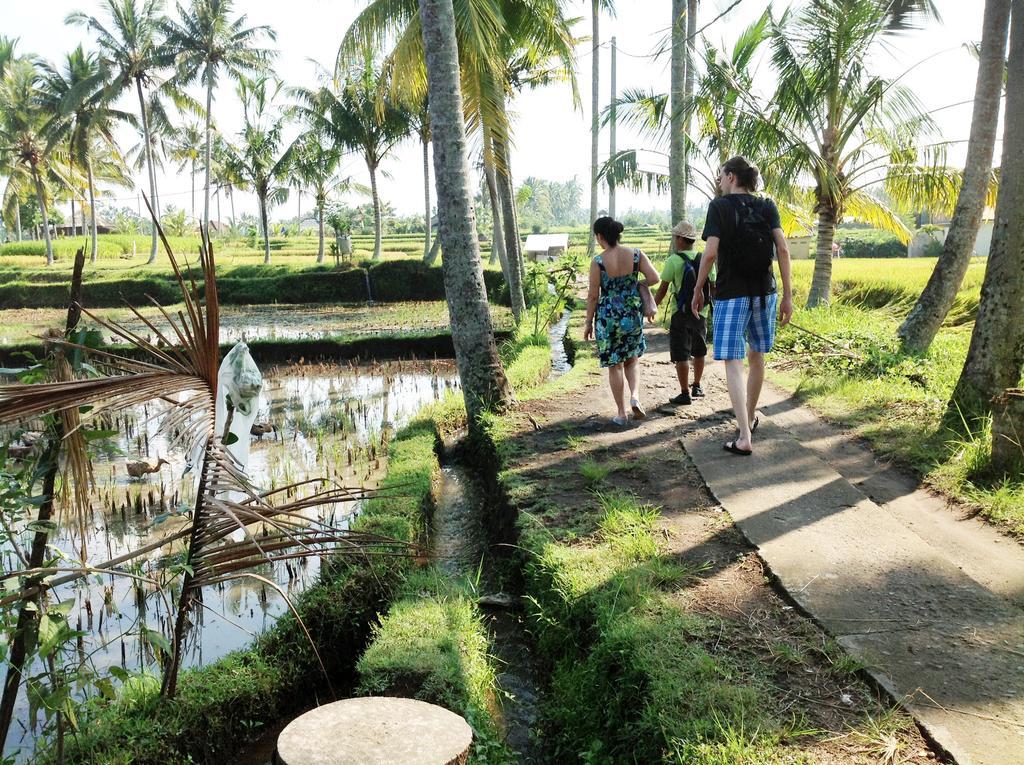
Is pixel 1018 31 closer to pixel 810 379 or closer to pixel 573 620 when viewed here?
pixel 810 379

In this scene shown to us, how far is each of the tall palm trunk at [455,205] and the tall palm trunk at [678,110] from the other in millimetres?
4705

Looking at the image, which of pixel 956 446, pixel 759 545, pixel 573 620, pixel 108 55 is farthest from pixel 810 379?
pixel 108 55

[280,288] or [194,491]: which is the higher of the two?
[280,288]

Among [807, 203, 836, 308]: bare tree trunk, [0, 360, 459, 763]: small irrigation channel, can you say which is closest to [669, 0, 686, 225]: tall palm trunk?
[807, 203, 836, 308]: bare tree trunk

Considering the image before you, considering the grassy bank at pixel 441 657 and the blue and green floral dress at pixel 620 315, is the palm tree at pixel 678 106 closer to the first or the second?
the blue and green floral dress at pixel 620 315

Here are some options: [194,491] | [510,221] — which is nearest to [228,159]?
[510,221]

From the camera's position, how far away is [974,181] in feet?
22.9

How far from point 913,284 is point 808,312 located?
3.52 meters

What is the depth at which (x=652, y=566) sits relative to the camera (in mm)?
3551

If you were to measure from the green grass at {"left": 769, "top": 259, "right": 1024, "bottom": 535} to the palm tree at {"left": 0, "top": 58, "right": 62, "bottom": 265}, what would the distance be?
3191 centimetres

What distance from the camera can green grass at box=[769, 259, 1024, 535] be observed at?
4434 mm

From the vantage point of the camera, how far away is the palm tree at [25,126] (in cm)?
3116

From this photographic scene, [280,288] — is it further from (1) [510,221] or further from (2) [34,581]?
(2) [34,581]

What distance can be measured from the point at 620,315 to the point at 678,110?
5997mm
